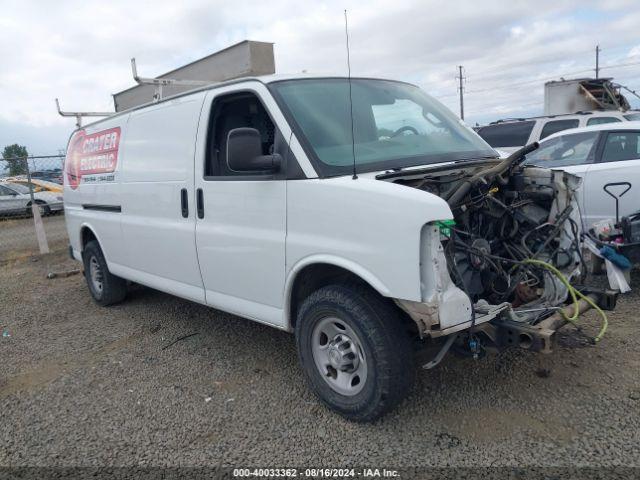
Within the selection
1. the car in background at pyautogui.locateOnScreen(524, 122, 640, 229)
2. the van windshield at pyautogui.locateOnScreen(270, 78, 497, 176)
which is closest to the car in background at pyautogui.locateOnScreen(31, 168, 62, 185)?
the car in background at pyautogui.locateOnScreen(524, 122, 640, 229)

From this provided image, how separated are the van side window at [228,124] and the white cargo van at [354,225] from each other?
12 mm

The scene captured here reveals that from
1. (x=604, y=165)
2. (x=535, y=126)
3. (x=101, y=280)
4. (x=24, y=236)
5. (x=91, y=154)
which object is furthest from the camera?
(x=24, y=236)

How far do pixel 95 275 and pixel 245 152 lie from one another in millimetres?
3959

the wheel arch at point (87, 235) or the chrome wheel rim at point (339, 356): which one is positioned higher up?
the wheel arch at point (87, 235)

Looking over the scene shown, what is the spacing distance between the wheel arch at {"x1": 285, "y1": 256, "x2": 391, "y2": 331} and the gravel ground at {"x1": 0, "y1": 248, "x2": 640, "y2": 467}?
2.28ft

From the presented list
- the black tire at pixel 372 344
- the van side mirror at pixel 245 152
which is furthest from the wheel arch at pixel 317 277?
the van side mirror at pixel 245 152

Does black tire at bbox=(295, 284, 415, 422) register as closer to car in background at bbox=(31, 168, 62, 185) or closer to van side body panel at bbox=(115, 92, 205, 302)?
van side body panel at bbox=(115, 92, 205, 302)

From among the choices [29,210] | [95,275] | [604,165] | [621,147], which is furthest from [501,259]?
[29,210]

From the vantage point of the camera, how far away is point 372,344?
3.11 meters

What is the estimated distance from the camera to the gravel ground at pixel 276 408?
122 inches

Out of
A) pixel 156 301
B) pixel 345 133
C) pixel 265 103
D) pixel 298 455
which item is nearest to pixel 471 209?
pixel 345 133

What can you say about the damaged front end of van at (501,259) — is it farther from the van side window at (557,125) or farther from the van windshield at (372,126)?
the van side window at (557,125)

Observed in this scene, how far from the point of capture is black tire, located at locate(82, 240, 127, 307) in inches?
245

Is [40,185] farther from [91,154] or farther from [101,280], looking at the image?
[91,154]
